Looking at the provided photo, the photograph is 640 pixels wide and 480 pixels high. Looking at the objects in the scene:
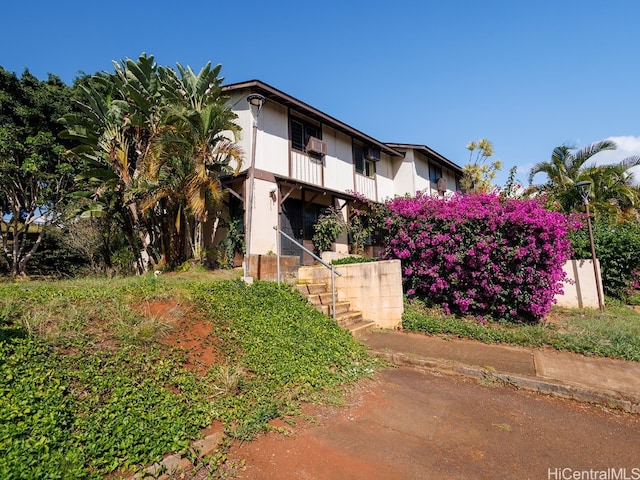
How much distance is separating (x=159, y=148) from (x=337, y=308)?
6.36m

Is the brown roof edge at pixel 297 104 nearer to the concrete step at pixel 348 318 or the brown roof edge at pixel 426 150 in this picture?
the brown roof edge at pixel 426 150

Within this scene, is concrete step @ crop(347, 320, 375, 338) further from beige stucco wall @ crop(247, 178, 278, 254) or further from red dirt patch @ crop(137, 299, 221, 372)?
beige stucco wall @ crop(247, 178, 278, 254)

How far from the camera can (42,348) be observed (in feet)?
11.9

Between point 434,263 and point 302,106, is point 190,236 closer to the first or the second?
point 302,106

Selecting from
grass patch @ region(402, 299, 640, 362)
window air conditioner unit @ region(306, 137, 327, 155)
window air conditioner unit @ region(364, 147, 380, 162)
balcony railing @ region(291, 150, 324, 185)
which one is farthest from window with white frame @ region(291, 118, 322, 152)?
grass patch @ region(402, 299, 640, 362)

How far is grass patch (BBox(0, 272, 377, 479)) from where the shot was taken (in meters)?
2.67

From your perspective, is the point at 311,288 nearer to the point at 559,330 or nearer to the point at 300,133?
the point at 559,330

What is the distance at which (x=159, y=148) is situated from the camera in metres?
8.99

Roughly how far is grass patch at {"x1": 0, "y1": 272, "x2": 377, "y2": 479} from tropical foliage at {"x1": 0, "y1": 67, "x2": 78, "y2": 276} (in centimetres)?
888

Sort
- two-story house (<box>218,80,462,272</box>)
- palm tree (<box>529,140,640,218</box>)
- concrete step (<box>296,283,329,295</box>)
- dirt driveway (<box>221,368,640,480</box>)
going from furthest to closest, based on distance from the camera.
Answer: palm tree (<box>529,140,640,218</box>), two-story house (<box>218,80,462,272</box>), concrete step (<box>296,283,329,295</box>), dirt driveway (<box>221,368,640,480</box>)

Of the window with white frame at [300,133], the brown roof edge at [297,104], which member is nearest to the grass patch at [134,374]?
the brown roof edge at [297,104]

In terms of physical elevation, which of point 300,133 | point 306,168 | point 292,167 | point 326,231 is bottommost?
point 326,231

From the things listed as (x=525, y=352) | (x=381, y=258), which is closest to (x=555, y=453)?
(x=525, y=352)

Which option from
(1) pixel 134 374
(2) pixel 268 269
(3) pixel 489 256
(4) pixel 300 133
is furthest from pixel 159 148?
(3) pixel 489 256
